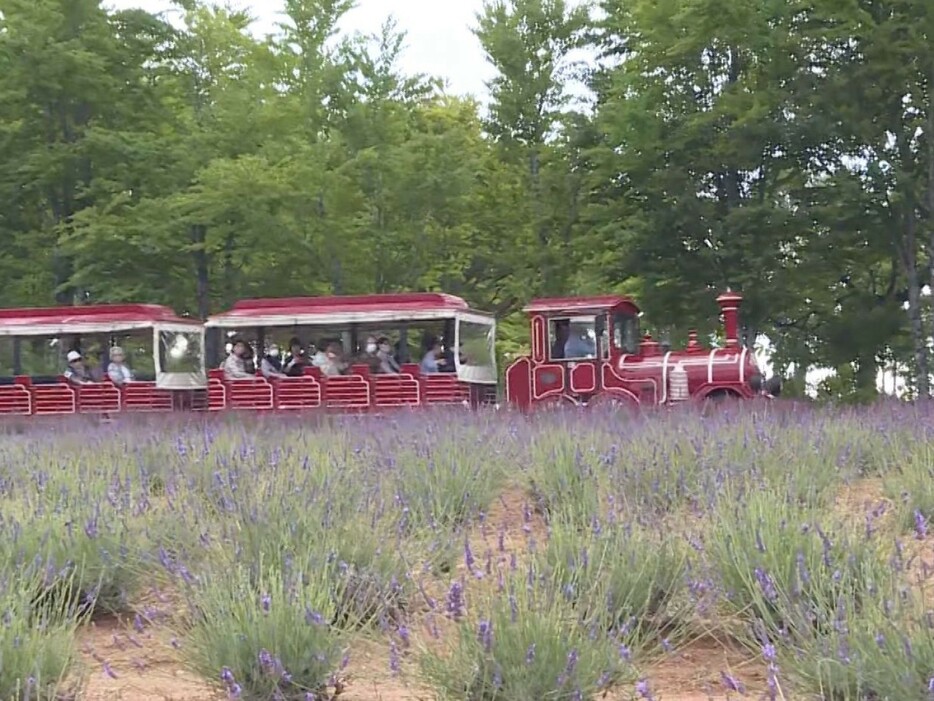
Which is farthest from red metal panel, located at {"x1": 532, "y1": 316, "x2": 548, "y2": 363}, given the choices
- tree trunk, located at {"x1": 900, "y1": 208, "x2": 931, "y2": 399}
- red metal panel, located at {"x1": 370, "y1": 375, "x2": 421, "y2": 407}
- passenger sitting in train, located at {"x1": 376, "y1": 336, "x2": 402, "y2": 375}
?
tree trunk, located at {"x1": 900, "y1": 208, "x2": 931, "y2": 399}

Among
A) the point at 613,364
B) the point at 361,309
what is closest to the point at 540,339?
the point at 613,364

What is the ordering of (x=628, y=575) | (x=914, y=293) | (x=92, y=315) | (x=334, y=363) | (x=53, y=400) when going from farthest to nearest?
(x=914, y=293)
(x=92, y=315)
(x=53, y=400)
(x=334, y=363)
(x=628, y=575)

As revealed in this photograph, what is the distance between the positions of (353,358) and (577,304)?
3.49 meters

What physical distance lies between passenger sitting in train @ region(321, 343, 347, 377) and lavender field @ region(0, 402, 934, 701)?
30.9 feet

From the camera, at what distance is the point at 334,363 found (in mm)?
16531

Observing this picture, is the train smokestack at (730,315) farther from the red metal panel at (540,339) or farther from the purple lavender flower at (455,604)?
the purple lavender flower at (455,604)

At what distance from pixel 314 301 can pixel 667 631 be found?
12.8 metres

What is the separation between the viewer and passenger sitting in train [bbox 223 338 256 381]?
16781 mm

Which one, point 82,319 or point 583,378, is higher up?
point 82,319

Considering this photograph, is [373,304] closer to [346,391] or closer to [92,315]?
[346,391]

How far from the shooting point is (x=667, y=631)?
4.16 metres

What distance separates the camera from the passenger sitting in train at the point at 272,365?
16.7 m

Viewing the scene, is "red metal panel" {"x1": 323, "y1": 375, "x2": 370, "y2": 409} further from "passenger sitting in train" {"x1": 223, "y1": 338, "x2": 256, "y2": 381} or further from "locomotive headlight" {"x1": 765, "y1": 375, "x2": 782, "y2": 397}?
"locomotive headlight" {"x1": 765, "y1": 375, "x2": 782, "y2": 397}

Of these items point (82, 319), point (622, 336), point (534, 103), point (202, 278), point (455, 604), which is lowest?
point (455, 604)
